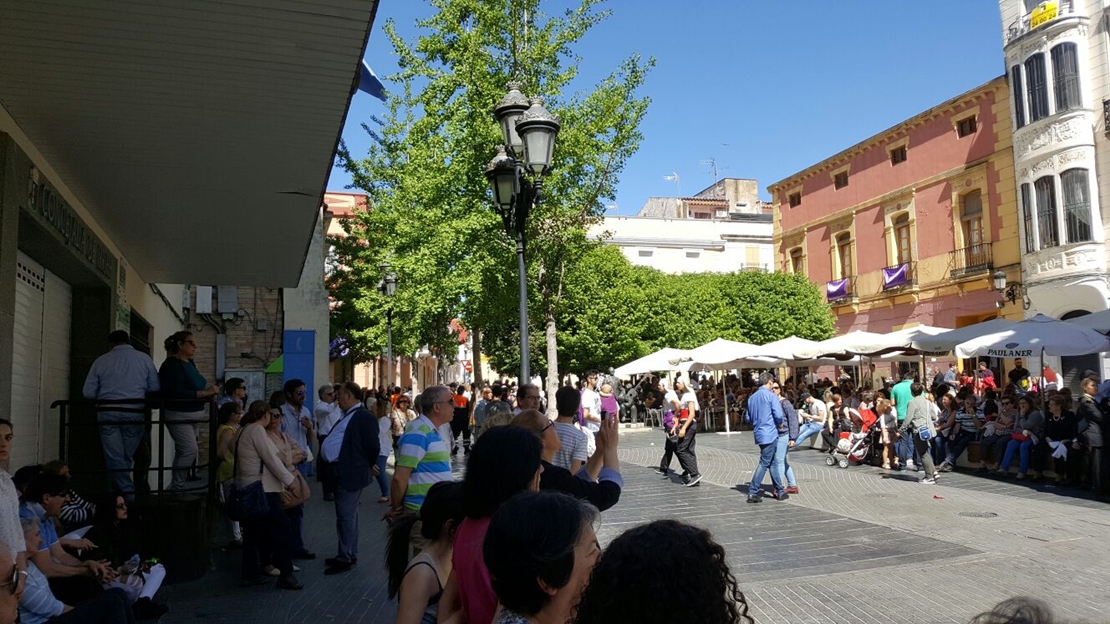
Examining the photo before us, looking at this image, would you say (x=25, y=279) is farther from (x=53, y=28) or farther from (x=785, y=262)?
(x=785, y=262)

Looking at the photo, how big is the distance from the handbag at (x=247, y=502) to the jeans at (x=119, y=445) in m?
0.99

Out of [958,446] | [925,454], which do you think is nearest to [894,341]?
[958,446]

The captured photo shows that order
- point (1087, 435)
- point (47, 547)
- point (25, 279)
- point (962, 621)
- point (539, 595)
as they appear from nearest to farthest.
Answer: point (539, 595) < point (47, 547) < point (962, 621) < point (25, 279) < point (1087, 435)

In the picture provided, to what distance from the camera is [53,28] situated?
179 inches

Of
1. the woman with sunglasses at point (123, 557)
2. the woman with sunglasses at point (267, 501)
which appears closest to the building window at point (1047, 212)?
the woman with sunglasses at point (267, 501)

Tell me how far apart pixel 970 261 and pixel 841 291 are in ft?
24.6

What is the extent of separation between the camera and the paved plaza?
21.7ft

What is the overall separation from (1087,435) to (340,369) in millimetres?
39751

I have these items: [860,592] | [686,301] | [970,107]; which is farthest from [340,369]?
[860,592]

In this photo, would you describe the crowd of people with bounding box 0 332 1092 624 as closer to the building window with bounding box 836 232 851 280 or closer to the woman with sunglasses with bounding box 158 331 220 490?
the woman with sunglasses with bounding box 158 331 220 490

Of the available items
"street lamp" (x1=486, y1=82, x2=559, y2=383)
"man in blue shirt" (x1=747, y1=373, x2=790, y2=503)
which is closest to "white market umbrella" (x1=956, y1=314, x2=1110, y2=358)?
"man in blue shirt" (x1=747, y1=373, x2=790, y2=503)

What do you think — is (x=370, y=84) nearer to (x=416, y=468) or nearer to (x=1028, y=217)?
(x=416, y=468)

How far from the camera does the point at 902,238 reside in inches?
1342

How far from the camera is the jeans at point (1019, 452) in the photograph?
533 inches
